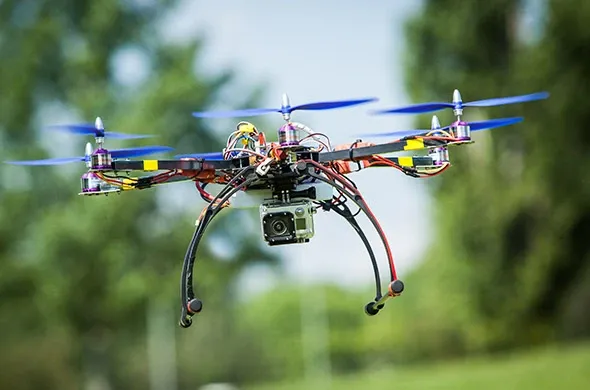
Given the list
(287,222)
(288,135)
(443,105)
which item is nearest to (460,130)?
(443,105)

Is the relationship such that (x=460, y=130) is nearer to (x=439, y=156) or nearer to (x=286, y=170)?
(x=439, y=156)

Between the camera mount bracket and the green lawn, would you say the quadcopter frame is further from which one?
the green lawn

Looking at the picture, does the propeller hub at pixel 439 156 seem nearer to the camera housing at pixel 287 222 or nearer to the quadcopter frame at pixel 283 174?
the quadcopter frame at pixel 283 174

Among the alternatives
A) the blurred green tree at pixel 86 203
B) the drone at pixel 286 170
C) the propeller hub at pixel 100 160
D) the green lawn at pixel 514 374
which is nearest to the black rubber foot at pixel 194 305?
the drone at pixel 286 170

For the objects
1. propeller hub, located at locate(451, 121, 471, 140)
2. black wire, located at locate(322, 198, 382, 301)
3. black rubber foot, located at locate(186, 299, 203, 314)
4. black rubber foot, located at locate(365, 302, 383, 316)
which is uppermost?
propeller hub, located at locate(451, 121, 471, 140)

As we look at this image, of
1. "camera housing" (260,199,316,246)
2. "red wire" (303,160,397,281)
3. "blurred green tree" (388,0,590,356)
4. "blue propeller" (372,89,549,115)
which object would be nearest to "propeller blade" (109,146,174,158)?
"camera housing" (260,199,316,246)

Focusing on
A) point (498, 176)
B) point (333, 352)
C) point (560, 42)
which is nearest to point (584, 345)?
point (498, 176)

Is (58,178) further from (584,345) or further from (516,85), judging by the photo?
(584,345)
